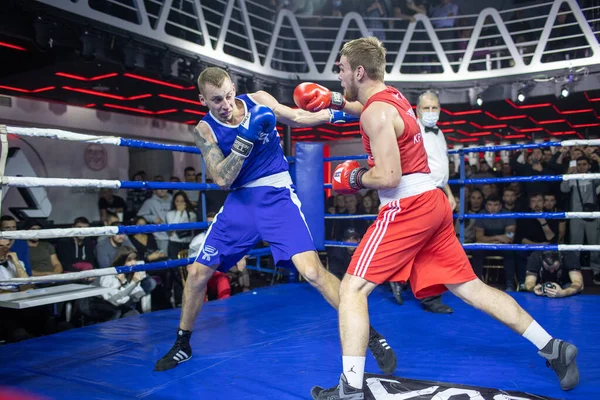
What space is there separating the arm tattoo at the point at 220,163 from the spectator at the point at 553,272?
259 cm

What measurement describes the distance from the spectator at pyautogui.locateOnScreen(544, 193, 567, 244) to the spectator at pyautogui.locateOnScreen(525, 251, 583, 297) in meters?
1.42

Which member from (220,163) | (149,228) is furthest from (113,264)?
(220,163)

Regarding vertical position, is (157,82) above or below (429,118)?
above

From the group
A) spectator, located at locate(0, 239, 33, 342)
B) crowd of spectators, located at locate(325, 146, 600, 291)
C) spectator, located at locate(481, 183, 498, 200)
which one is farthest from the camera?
spectator, located at locate(481, 183, 498, 200)

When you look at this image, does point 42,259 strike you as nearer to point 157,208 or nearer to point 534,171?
point 157,208

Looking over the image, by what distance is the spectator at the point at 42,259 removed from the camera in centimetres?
393

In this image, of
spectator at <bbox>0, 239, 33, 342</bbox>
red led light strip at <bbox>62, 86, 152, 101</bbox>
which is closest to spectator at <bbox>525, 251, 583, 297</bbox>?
spectator at <bbox>0, 239, 33, 342</bbox>

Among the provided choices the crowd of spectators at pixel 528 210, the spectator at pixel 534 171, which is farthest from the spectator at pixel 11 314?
the spectator at pixel 534 171

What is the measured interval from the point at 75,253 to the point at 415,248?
3571 mm

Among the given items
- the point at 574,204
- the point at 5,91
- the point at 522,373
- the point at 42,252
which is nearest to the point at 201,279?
the point at 522,373

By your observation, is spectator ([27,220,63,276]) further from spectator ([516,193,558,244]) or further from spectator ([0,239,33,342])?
spectator ([516,193,558,244])

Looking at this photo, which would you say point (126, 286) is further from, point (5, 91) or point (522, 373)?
point (5, 91)

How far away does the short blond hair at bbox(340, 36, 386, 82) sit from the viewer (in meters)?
1.74

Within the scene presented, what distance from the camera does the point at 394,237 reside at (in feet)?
5.49
